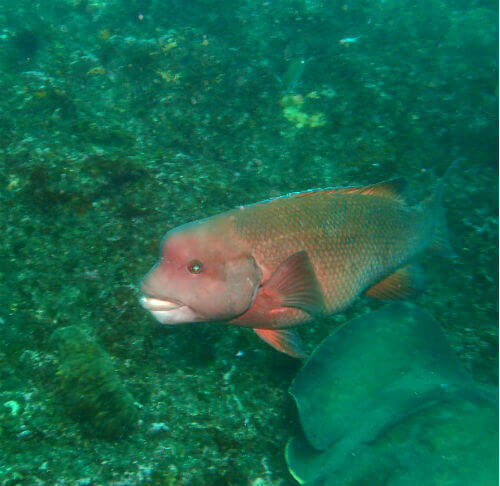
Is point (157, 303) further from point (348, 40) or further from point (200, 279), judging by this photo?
point (348, 40)

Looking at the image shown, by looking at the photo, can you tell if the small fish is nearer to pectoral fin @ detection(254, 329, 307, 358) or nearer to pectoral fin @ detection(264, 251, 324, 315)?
pectoral fin @ detection(264, 251, 324, 315)

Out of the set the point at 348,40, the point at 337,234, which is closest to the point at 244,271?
the point at 337,234

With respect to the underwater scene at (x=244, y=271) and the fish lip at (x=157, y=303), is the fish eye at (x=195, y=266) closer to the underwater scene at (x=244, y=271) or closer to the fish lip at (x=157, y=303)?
the underwater scene at (x=244, y=271)

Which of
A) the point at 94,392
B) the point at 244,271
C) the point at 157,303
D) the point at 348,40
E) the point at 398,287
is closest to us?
the point at 157,303

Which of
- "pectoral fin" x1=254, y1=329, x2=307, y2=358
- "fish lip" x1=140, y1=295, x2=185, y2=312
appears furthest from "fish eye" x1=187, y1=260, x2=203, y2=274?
"pectoral fin" x1=254, y1=329, x2=307, y2=358

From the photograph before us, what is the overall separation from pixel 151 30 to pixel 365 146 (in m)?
5.13

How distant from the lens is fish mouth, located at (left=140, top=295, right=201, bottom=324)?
87.4 inches

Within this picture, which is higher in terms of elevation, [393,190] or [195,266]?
[393,190]

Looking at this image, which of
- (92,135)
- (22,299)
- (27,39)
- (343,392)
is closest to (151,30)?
(27,39)

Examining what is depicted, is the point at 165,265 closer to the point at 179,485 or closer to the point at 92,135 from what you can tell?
the point at 179,485

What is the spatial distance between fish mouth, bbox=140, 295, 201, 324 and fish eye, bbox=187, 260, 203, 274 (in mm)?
225

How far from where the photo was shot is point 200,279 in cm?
226

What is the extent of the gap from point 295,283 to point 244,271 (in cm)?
35

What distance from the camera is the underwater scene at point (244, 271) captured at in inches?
90.7
